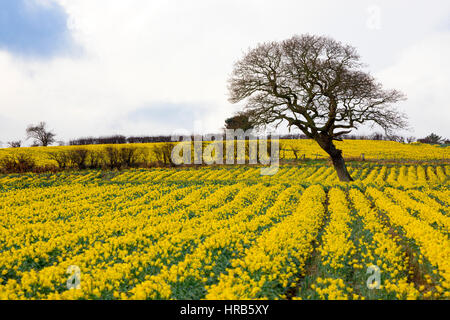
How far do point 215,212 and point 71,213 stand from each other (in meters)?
7.42

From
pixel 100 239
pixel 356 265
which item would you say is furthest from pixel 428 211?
pixel 100 239

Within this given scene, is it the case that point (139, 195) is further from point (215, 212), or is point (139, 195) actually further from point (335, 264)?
point (335, 264)

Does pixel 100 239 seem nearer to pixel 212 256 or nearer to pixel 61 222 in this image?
pixel 61 222

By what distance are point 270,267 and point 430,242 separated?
15.5 ft

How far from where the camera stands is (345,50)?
24594 mm

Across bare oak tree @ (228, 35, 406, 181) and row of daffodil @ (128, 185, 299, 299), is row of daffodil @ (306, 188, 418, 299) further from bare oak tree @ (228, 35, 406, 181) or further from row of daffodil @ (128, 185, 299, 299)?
bare oak tree @ (228, 35, 406, 181)

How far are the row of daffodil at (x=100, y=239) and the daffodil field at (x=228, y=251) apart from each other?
0.04 meters

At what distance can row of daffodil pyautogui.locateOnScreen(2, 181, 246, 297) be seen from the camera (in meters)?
6.77

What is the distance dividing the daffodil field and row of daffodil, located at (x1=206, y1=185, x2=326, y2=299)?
31 millimetres

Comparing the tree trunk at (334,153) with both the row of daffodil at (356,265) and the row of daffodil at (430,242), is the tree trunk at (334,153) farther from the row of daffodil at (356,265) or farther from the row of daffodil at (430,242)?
the row of daffodil at (356,265)

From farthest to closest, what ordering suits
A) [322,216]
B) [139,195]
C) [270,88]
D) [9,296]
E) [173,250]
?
1. [270,88]
2. [139,195]
3. [322,216]
4. [173,250]
5. [9,296]

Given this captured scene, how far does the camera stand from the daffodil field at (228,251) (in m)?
5.98

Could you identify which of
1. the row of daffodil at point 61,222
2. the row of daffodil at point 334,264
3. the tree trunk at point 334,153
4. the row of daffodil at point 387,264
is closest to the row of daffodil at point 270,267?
the row of daffodil at point 334,264
